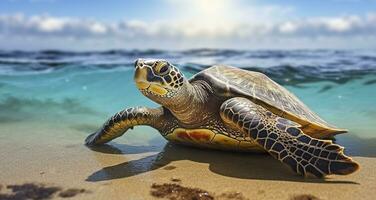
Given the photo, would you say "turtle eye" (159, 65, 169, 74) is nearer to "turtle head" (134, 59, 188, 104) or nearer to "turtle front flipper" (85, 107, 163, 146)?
"turtle head" (134, 59, 188, 104)

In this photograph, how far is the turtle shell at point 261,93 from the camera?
12.1 ft

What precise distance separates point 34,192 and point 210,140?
1730mm

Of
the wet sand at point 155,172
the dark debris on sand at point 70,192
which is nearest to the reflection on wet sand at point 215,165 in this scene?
the wet sand at point 155,172

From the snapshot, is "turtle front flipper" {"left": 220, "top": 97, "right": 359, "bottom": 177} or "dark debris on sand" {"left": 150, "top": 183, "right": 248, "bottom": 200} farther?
"turtle front flipper" {"left": 220, "top": 97, "right": 359, "bottom": 177}

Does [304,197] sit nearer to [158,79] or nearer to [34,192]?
[158,79]

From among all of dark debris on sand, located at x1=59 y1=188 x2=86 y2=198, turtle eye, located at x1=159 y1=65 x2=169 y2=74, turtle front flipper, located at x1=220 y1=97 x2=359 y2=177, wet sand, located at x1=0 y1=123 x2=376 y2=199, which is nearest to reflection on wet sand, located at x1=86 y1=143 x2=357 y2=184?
wet sand, located at x1=0 y1=123 x2=376 y2=199

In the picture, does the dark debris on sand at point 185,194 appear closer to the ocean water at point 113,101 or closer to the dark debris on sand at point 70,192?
the dark debris on sand at point 70,192

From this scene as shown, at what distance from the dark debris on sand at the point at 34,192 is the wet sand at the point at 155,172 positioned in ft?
0.18

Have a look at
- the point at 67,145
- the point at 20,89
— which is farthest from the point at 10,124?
the point at 20,89

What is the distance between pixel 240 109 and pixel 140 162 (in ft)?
3.26

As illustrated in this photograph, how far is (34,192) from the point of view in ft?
8.27

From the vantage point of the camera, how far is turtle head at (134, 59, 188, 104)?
311cm

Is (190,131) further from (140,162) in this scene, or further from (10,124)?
(10,124)

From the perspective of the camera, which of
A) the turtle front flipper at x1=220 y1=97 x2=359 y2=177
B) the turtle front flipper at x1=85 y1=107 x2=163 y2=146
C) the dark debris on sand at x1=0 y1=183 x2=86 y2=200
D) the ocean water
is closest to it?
the dark debris on sand at x1=0 y1=183 x2=86 y2=200
